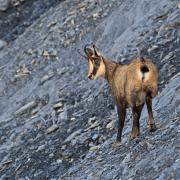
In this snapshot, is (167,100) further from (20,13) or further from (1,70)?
(20,13)

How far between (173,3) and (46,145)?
291 inches

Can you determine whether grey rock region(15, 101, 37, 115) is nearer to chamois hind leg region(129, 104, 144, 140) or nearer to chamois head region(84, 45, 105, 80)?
chamois head region(84, 45, 105, 80)

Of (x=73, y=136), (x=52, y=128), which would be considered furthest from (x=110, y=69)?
(x=52, y=128)

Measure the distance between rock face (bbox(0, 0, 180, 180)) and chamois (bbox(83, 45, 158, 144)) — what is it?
0.57m

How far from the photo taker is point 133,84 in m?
13.3

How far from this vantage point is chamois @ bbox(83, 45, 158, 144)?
517 inches

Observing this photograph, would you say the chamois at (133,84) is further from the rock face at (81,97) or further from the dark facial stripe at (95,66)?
the rock face at (81,97)

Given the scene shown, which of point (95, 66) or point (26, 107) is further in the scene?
point (26, 107)

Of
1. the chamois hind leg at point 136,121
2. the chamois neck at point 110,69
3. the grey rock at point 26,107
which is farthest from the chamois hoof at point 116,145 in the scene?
the grey rock at point 26,107

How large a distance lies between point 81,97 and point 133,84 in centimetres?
737

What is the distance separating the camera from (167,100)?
51.5 ft

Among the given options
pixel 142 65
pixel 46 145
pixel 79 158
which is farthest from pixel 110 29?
pixel 142 65

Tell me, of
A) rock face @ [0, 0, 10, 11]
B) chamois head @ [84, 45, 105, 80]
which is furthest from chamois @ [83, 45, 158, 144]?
rock face @ [0, 0, 10, 11]

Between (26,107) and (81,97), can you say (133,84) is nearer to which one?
(81,97)
